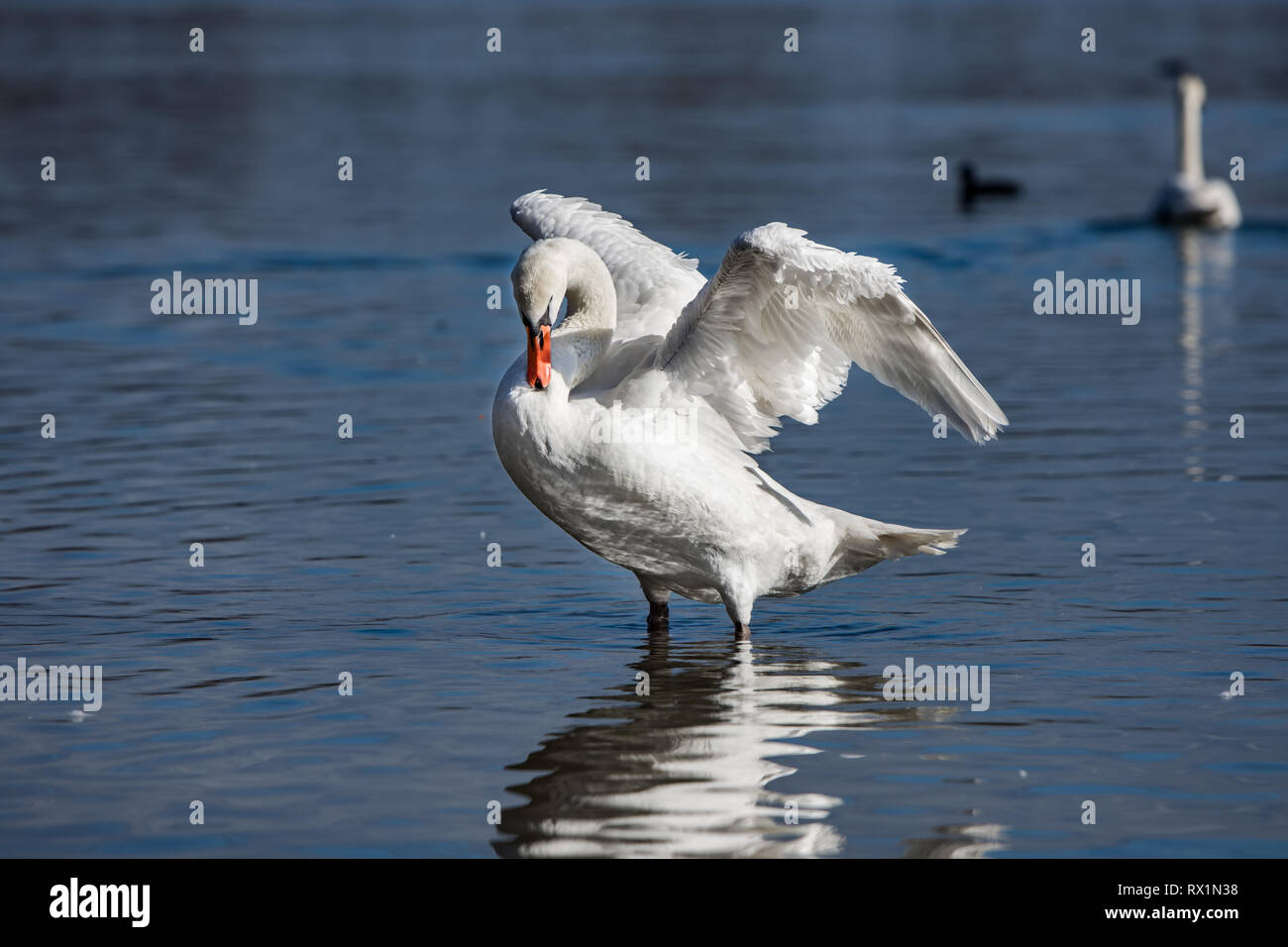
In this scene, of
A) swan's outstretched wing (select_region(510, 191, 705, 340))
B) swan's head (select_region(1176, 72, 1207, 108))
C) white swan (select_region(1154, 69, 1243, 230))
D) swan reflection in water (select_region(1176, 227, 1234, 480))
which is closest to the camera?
swan's outstretched wing (select_region(510, 191, 705, 340))

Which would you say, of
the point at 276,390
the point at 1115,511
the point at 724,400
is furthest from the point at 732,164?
the point at 724,400

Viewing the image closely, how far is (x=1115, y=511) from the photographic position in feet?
40.1

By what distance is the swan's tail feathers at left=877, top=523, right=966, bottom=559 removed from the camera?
32.7ft

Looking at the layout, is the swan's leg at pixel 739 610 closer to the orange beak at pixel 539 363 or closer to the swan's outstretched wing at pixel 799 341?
the swan's outstretched wing at pixel 799 341

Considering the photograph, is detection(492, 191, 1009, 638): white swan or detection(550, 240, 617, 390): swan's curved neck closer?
detection(492, 191, 1009, 638): white swan

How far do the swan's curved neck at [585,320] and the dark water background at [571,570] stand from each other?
1452 mm

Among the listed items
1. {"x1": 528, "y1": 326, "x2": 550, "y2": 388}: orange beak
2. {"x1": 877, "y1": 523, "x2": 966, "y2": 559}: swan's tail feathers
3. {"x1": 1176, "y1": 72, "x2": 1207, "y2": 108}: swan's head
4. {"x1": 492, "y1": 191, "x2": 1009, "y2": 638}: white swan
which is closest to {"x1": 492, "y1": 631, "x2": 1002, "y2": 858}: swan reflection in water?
{"x1": 492, "y1": 191, "x2": 1009, "y2": 638}: white swan

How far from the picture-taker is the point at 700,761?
801 cm

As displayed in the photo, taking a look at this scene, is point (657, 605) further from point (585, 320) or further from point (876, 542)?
point (585, 320)

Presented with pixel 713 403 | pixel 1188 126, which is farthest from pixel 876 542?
pixel 1188 126

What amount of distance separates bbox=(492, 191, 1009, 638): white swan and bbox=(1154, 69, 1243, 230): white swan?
56.4ft

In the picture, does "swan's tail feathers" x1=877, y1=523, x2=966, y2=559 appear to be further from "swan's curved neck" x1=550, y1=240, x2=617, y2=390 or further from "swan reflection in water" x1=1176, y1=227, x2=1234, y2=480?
"swan reflection in water" x1=1176, y1=227, x2=1234, y2=480

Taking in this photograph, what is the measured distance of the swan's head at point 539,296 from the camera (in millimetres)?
8680

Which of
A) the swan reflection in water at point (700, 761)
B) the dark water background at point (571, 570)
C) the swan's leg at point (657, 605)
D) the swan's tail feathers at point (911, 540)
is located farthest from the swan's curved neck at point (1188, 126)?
the swan reflection in water at point (700, 761)
